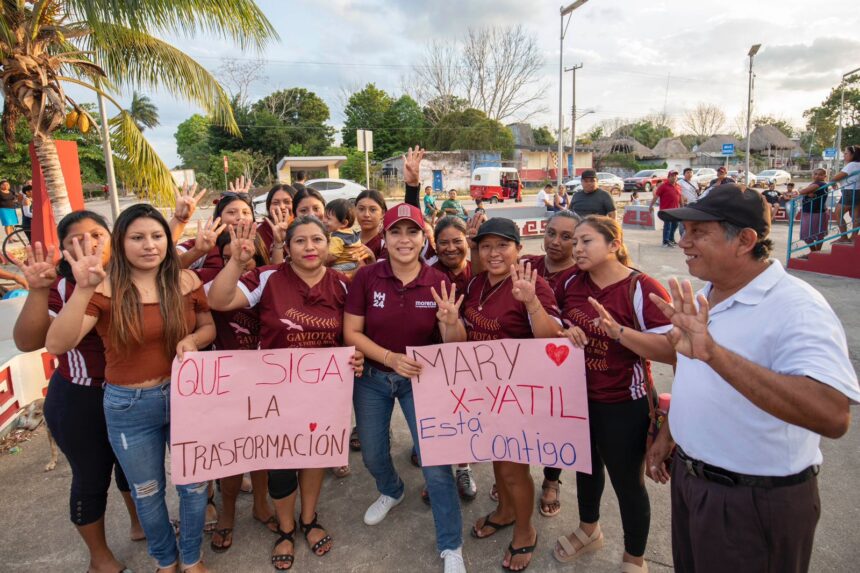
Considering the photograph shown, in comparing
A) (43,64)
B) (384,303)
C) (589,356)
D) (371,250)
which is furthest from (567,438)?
(43,64)

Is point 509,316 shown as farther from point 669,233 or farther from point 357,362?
point 669,233

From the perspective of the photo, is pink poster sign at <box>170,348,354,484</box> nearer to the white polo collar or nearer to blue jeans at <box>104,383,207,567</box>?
blue jeans at <box>104,383,207,567</box>

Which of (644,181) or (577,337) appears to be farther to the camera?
(644,181)

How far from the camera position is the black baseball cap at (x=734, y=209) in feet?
5.57

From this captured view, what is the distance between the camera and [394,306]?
2.78 metres

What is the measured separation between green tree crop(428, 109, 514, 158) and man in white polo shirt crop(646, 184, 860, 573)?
4385cm

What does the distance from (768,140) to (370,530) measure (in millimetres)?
81213

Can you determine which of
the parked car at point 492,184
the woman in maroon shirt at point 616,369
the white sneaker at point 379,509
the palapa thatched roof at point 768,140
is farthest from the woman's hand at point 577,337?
the palapa thatched roof at point 768,140

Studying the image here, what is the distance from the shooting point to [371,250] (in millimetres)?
4000

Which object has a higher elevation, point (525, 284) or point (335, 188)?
point (335, 188)

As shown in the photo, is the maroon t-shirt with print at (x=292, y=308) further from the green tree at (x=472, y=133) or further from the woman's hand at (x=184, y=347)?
the green tree at (x=472, y=133)

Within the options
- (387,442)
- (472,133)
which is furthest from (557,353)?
(472,133)

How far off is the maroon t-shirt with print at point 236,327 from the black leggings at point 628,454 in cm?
215

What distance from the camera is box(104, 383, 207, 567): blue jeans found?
2389 millimetres
